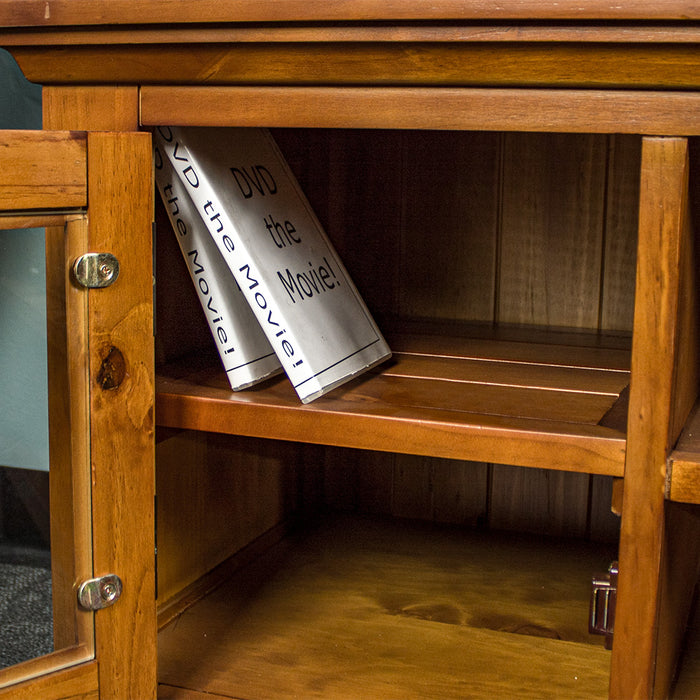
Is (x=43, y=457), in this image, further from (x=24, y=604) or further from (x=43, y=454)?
(x=24, y=604)

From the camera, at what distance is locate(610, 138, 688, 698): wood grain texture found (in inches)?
24.0

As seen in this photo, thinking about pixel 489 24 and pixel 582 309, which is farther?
pixel 582 309

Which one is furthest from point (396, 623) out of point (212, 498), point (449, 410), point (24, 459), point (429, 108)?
point (429, 108)

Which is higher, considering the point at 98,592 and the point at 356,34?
the point at 356,34

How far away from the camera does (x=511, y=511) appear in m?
1.22

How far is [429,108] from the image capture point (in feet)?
2.15

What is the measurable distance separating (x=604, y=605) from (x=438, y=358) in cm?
33

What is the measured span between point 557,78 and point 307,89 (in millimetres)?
177

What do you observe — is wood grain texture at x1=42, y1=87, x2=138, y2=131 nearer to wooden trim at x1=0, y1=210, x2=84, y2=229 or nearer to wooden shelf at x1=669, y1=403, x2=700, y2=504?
wooden trim at x1=0, y1=210, x2=84, y2=229

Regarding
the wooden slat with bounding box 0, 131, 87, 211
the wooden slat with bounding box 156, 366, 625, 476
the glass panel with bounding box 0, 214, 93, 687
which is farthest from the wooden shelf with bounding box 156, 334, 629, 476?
the wooden slat with bounding box 0, 131, 87, 211

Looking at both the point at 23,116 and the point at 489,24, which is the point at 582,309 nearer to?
the point at 489,24

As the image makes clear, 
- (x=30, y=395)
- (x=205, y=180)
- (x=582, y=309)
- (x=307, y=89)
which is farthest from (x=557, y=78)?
(x=582, y=309)

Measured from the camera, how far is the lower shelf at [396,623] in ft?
2.85

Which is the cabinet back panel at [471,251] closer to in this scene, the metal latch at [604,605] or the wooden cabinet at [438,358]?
the wooden cabinet at [438,358]
